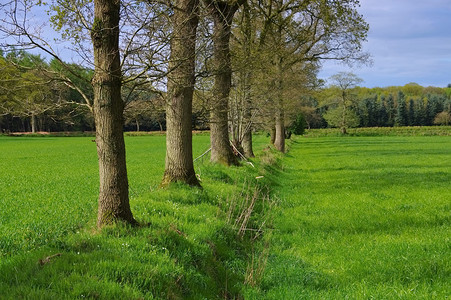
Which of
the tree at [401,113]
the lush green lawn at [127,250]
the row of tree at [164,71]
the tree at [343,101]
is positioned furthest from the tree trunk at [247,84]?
the tree at [401,113]

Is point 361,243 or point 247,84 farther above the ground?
point 247,84

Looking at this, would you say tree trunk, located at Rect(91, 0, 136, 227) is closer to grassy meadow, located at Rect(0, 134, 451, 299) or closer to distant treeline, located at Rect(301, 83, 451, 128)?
grassy meadow, located at Rect(0, 134, 451, 299)

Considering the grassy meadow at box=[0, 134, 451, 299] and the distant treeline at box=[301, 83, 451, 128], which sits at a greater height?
the distant treeline at box=[301, 83, 451, 128]

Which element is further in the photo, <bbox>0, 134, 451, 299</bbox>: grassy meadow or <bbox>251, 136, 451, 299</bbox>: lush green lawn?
<bbox>251, 136, 451, 299</bbox>: lush green lawn

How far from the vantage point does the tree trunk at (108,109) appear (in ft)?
18.8

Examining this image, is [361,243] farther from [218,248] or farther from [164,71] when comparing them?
[164,71]

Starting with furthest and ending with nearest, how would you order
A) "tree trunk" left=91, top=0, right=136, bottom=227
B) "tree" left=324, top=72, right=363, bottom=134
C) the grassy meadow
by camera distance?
"tree" left=324, top=72, right=363, bottom=134 < "tree trunk" left=91, top=0, right=136, bottom=227 < the grassy meadow

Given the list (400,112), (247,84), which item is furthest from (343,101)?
(247,84)

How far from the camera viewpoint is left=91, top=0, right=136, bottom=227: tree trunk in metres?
5.74

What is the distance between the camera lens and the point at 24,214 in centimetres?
813

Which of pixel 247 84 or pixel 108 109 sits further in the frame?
pixel 247 84

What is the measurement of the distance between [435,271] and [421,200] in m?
6.80

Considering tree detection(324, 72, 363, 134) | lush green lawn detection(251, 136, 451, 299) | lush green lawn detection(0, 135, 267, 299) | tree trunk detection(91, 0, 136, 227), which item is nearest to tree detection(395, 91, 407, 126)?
tree detection(324, 72, 363, 134)

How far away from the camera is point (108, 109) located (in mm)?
5805
